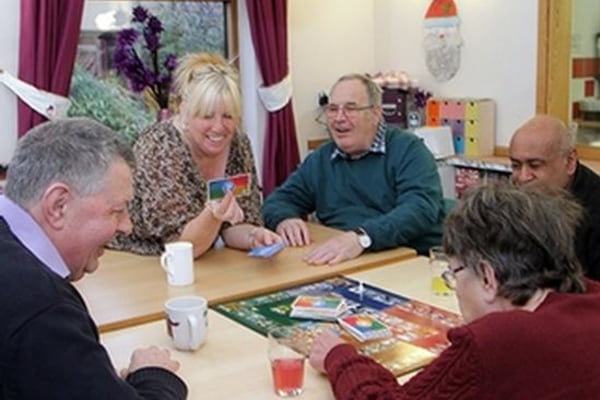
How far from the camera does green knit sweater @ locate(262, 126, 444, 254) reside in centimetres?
254

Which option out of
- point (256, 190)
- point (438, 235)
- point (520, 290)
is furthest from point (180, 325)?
point (438, 235)

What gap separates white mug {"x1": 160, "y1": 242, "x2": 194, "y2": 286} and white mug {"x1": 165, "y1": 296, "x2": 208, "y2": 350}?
39 cm

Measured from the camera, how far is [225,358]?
1.54 m

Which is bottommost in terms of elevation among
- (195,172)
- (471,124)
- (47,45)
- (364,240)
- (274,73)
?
(364,240)

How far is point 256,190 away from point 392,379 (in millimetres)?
1342

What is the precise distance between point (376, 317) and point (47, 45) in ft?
8.57

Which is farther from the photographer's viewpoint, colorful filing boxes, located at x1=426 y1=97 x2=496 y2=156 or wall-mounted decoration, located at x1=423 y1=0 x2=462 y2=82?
wall-mounted decoration, located at x1=423 y1=0 x2=462 y2=82

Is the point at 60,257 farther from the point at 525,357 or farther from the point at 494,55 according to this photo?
the point at 494,55

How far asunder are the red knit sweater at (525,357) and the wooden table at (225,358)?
317 mm

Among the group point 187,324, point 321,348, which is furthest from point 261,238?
point 321,348

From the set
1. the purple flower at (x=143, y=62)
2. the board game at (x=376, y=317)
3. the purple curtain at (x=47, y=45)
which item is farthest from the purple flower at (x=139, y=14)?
the board game at (x=376, y=317)

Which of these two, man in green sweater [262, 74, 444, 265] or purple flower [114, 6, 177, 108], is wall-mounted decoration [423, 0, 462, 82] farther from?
man in green sweater [262, 74, 444, 265]

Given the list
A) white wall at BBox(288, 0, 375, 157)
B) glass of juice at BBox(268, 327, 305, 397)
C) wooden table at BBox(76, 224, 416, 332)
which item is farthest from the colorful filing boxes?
glass of juice at BBox(268, 327, 305, 397)

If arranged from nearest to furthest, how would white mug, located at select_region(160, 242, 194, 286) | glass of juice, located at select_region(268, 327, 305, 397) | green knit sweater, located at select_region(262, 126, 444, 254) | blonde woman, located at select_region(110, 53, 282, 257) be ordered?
glass of juice, located at select_region(268, 327, 305, 397) → white mug, located at select_region(160, 242, 194, 286) → blonde woman, located at select_region(110, 53, 282, 257) → green knit sweater, located at select_region(262, 126, 444, 254)
